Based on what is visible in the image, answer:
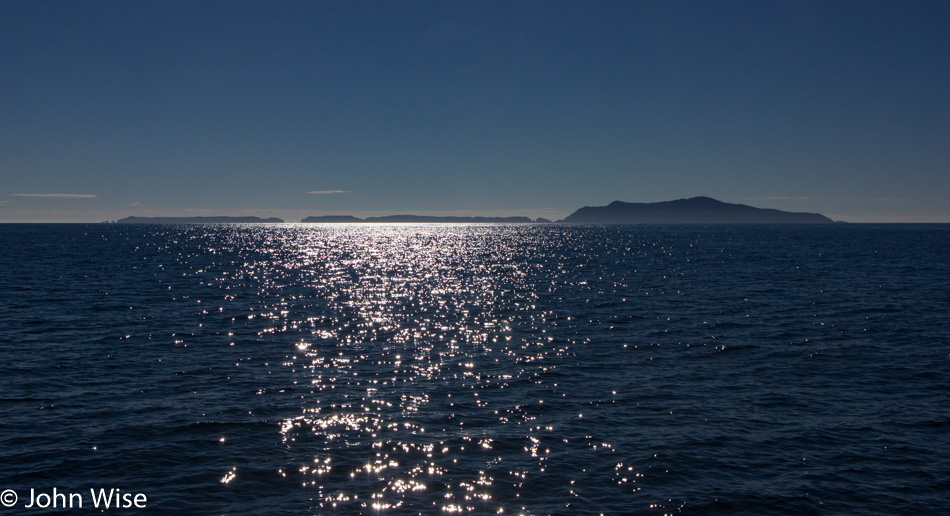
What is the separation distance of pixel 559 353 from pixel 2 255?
119 m

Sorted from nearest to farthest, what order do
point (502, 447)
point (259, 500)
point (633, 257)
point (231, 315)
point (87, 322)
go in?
point (259, 500)
point (502, 447)
point (87, 322)
point (231, 315)
point (633, 257)

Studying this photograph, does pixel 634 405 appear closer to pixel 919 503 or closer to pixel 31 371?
pixel 919 503

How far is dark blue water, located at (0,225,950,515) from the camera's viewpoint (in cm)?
1912

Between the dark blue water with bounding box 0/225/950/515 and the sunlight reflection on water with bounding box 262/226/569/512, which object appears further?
the sunlight reflection on water with bounding box 262/226/569/512

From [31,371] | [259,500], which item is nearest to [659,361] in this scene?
[259,500]

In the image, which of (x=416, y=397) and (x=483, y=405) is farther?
(x=416, y=397)

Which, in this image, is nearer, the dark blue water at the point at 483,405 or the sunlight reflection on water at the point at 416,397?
the dark blue water at the point at 483,405

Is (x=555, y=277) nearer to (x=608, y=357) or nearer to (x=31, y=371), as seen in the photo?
(x=608, y=357)

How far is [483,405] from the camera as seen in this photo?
27.0 m

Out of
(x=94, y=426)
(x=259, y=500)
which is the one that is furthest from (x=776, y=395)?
(x=94, y=426)

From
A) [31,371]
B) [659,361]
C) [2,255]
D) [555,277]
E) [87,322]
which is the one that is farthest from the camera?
[2,255]

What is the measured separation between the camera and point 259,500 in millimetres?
18297

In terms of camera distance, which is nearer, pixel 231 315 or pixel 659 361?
pixel 659 361

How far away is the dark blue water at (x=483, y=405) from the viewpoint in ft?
62.7
